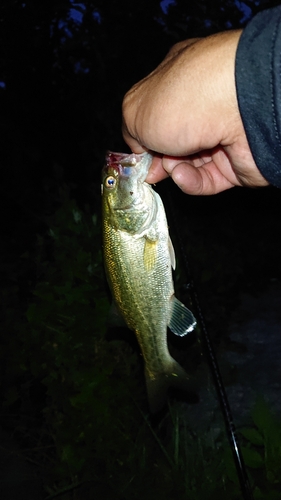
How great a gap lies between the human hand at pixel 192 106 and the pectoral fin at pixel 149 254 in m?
0.39

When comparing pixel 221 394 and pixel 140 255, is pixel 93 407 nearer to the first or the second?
pixel 221 394

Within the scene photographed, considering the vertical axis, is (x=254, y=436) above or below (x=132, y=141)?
below

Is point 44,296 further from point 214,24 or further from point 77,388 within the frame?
point 214,24

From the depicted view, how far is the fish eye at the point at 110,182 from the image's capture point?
209 centimetres

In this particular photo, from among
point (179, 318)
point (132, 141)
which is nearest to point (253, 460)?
point (179, 318)

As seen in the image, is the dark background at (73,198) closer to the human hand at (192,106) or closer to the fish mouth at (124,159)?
the fish mouth at (124,159)

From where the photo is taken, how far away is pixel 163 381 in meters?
2.45

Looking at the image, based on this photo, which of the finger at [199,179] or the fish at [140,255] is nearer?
the finger at [199,179]

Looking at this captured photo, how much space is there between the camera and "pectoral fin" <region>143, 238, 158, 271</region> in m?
2.12

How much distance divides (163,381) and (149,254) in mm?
796

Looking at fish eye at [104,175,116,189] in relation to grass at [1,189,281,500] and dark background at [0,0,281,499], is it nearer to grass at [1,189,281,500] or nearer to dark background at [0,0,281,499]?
dark background at [0,0,281,499]

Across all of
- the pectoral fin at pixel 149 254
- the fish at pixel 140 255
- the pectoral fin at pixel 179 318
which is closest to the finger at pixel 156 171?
the fish at pixel 140 255

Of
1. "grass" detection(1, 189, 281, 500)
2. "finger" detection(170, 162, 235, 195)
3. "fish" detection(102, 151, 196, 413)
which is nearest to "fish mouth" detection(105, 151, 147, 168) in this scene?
"fish" detection(102, 151, 196, 413)

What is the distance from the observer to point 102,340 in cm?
420
